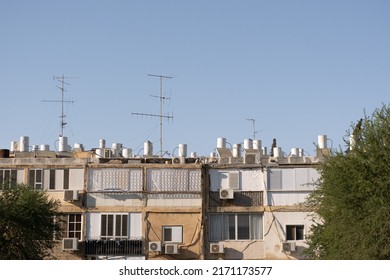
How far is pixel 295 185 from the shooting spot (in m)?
45.6

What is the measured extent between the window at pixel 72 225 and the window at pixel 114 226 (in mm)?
1233

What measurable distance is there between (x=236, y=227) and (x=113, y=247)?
6.51m

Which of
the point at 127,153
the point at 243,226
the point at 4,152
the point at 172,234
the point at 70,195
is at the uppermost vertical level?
the point at 127,153

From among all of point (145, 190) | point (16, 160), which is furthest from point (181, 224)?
point (16, 160)

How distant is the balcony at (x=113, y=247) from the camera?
147 ft

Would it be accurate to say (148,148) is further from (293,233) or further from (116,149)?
(293,233)

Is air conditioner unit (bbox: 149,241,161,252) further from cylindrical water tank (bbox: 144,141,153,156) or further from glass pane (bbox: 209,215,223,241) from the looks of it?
cylindrical water tank (bbox: 144,141,153,156)

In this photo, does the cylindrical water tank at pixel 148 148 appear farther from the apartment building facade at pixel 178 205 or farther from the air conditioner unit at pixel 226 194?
the air conditioner unit at pixel 226 194

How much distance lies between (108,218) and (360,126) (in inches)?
626

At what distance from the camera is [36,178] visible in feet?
151

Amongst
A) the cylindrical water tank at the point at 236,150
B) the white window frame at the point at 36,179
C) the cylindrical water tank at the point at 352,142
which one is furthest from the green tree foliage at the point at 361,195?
the white window frame at the point at 36,179

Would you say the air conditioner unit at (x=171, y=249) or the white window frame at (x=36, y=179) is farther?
the white window frame at (x=36, y=179)

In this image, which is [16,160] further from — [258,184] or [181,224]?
[258,184]

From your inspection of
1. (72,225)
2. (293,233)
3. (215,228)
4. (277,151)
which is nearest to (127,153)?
(72,225)
